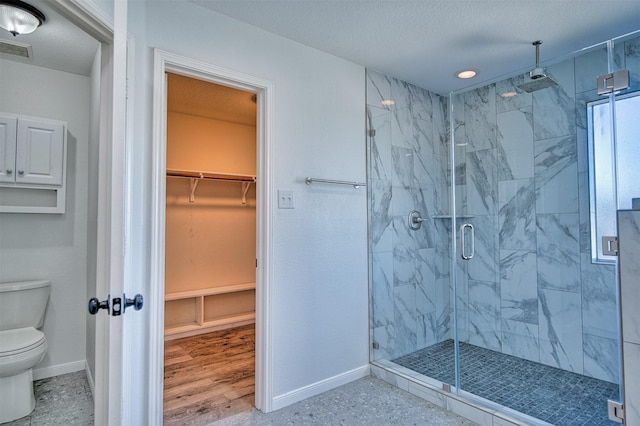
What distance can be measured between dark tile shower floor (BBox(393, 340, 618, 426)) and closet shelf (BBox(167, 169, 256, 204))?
8.17 feet

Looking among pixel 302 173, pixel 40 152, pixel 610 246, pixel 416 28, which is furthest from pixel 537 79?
pixel 40 152

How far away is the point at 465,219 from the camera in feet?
9.09

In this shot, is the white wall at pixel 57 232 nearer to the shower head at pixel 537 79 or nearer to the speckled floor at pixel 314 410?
the speckled floor at pixel 314 410

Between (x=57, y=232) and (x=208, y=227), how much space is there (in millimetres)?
1645

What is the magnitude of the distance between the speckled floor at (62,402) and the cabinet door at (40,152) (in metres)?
1.26

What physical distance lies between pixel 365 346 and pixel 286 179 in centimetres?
141

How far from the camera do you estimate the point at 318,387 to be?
237cm

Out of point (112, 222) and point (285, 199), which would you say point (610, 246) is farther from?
point (112, 222)

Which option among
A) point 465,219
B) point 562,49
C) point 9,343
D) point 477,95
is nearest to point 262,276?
point 9,343

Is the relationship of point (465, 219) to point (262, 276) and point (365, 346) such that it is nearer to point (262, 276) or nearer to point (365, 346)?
point (365, 346)

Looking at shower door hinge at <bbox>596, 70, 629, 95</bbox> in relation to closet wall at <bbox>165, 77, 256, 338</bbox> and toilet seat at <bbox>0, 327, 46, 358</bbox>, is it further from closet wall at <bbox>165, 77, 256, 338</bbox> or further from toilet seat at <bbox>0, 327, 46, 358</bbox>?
toilet seat at <bbox>0, 327, 46, 358</bbox>

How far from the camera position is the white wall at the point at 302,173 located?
5.96 feet

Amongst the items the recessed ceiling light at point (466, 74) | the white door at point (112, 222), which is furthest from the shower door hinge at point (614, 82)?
the white door at point (112, 222)

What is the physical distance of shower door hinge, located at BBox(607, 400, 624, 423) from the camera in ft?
5.35
